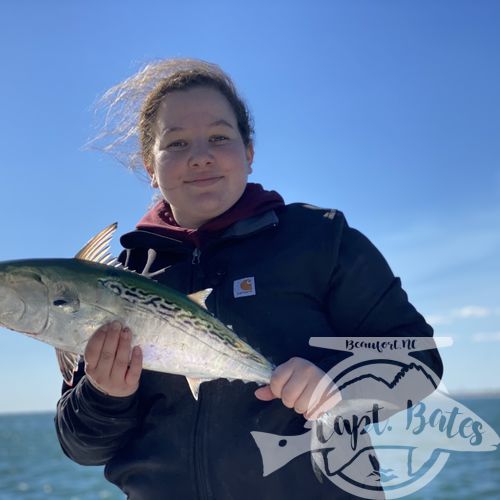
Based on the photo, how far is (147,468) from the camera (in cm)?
307

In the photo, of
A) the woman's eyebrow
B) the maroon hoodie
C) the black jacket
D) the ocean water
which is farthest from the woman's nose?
the ocean water

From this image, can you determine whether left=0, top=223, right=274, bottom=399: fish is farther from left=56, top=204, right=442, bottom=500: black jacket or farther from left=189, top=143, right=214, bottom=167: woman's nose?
left=189, top=143, right=214, bottom=167: woman's nose

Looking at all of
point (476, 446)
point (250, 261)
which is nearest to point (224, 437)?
point (250, 261)

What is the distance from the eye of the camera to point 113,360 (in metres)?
2.82

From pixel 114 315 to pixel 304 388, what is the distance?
87 centimetres

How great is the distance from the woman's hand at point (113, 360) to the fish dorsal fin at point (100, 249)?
1.10 ft

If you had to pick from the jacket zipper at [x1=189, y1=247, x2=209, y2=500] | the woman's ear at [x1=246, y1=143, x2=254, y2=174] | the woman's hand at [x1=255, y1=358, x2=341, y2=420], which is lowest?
the jacket zipper at [x1=189, y1=247, x2=209, y2=500]

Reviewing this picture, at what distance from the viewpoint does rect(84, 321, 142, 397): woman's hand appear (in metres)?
2.73

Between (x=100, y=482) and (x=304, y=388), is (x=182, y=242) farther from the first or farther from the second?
(x=100, y=482)

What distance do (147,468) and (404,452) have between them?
1375 millimetres

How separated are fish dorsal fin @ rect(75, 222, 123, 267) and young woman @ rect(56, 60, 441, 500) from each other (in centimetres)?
35

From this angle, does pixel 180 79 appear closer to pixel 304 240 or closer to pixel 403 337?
pixel 304 240

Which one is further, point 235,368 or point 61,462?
point 61,462

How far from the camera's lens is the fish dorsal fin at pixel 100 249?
2.90 metres
